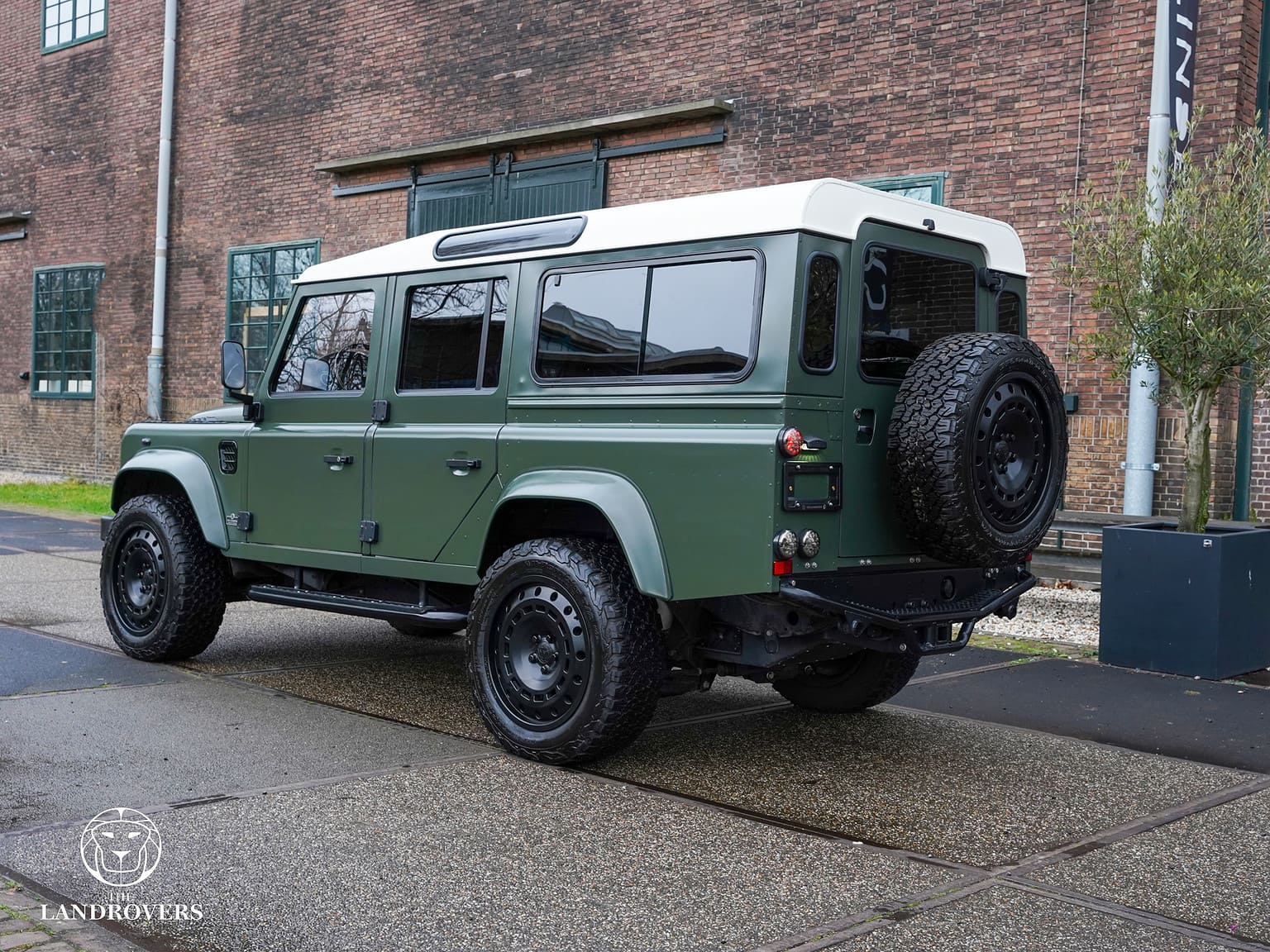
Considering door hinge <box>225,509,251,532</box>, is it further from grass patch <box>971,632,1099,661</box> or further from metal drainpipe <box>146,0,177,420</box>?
metal drainpipe <box>146,0,177,420</box>

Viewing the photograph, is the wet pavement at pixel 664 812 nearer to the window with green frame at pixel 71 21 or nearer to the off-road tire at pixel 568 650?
the off-road tire at pixel 568 650

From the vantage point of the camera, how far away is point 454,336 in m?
6.12

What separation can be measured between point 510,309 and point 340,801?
7.57 feet

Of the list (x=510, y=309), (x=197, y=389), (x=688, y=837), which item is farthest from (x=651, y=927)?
(x=197, y=389)

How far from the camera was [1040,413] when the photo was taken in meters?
5.18

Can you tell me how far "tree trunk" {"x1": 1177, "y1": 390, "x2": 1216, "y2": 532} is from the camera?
7.67 meters

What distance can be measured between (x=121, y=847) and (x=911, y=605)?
302 cm

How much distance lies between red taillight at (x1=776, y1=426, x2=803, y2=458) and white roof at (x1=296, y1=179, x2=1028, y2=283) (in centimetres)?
77

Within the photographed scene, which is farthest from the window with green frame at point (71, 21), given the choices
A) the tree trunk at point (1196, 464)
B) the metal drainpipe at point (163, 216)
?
the tree trunk at point (1196, 464)

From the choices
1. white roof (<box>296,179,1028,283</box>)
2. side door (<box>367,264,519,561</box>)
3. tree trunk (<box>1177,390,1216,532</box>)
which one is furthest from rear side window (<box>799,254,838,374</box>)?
tree trunk (<box>1177,390,1216,532</box>)

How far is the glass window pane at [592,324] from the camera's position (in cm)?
538

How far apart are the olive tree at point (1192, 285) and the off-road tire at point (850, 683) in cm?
270

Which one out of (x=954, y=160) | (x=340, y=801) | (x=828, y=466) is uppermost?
(x=954, y=160)

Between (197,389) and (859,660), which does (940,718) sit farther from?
(197,389)
